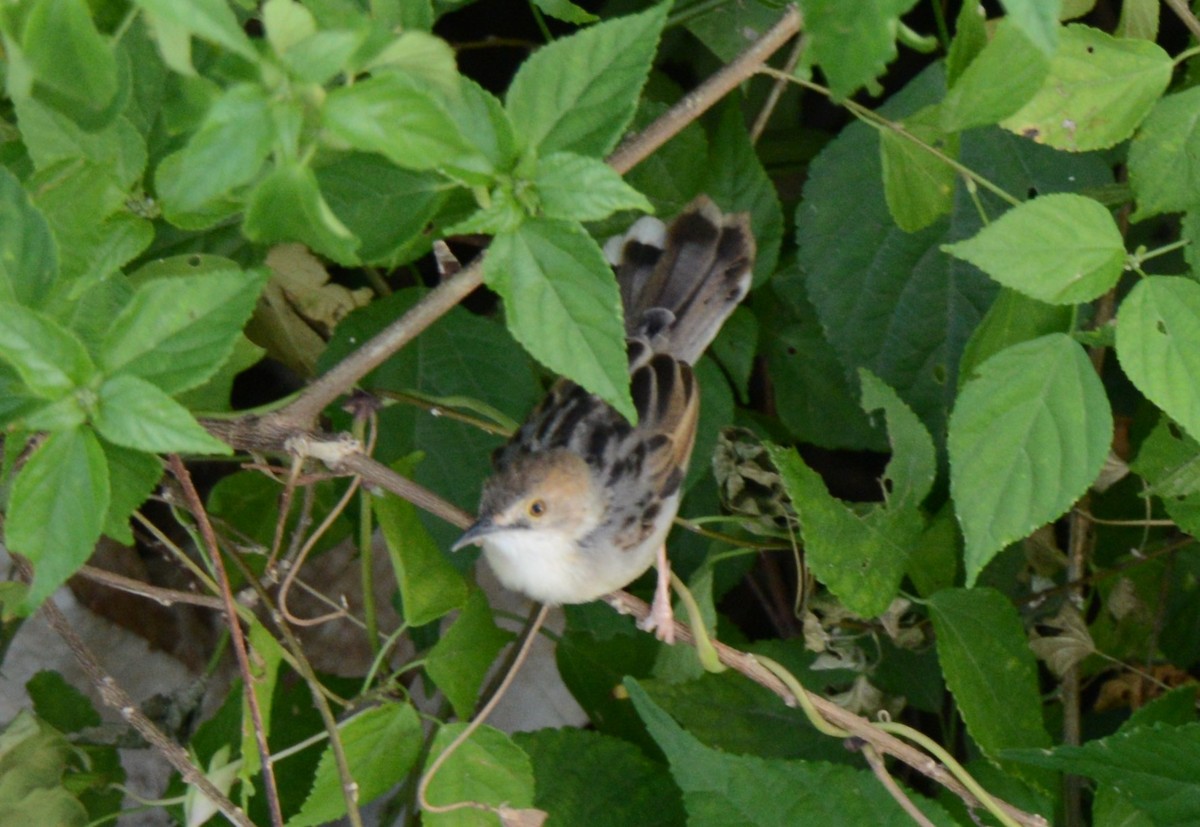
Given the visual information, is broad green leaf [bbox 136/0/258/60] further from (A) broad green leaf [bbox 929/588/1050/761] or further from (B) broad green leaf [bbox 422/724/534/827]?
(A) broad green leaf [bbox 929/588/1050/761]

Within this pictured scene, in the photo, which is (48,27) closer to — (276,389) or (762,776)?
(762,776)

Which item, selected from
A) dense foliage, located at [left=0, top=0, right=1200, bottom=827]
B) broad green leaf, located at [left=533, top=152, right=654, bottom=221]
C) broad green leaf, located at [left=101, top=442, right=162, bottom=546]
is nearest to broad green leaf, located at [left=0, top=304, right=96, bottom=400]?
dense foliage, located at [left=0, top=0, right=1200, bottom=827]

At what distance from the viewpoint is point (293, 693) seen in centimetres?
299

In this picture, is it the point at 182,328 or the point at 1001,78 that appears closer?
the point at 182,328

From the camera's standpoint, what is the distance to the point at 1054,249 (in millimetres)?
1838

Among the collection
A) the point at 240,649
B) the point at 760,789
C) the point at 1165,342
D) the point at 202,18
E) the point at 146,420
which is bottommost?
the point at 760,789

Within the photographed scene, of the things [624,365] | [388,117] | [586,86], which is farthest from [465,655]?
[388,117]

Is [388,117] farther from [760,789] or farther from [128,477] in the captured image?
[760,789]

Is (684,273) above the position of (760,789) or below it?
above

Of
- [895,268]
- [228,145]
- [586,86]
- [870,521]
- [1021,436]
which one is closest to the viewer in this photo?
[228,145]

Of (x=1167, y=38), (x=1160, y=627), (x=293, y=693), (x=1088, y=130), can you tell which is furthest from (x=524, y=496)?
(x=1167, y=38)

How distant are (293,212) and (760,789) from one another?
1.34 meters

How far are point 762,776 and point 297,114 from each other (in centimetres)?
141

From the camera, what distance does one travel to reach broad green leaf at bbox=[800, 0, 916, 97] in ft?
4.57
